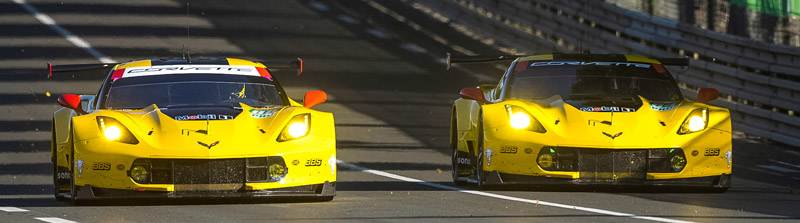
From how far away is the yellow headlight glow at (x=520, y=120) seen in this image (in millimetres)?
12742

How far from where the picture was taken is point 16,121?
66.5ft

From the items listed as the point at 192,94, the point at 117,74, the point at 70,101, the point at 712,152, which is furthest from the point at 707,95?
the point at 70,101

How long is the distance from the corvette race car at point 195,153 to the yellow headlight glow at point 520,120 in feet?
4.88

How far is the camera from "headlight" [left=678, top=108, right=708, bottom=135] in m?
12.7

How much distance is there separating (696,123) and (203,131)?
375 cm

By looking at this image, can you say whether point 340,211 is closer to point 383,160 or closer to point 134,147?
point 134,147

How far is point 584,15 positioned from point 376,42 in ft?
13.9

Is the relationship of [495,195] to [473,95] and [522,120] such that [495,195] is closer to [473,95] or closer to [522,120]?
[522,120]

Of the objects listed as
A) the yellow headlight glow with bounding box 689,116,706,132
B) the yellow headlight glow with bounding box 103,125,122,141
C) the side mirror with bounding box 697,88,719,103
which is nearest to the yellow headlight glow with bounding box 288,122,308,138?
the yellow headlight glow with bounding box 103,125,122,141

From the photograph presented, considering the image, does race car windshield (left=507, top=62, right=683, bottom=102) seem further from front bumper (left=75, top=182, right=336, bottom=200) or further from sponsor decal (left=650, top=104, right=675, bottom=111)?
front bumper (left=75, top=182, right=336, bottom=200)

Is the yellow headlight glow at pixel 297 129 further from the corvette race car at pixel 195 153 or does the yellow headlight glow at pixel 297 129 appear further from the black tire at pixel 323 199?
the black tire at pixel 323 199

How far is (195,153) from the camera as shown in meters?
11.6

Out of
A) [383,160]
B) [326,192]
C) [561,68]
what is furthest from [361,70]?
[326,192]

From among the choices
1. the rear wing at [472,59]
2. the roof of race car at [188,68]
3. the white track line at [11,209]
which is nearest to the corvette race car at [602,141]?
the rear wing at [472,59]
